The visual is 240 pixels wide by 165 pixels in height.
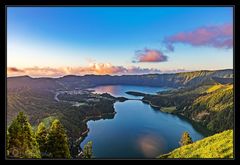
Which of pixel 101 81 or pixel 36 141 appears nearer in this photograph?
pixel 36 141

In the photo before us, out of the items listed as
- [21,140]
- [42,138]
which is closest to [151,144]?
[42,138]

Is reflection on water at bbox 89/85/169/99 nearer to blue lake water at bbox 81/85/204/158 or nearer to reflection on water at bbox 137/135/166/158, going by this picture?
blue lake water at bbox 81/85/204/158

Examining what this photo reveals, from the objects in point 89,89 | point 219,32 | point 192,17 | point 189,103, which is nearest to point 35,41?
point 89,89

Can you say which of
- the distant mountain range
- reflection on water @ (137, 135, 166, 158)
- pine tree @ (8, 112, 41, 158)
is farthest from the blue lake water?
pine tree @ (8, 112, 41, 158)

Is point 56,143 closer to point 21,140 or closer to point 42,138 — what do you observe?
point 42,138

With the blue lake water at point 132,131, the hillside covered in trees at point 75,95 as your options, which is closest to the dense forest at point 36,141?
the hillside covered in trees at point 75,95
